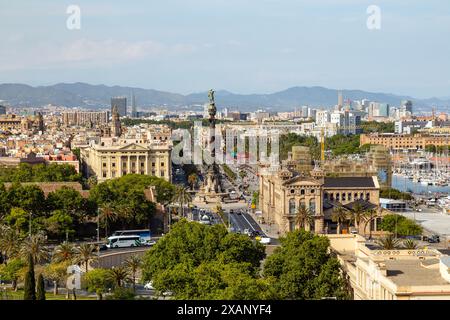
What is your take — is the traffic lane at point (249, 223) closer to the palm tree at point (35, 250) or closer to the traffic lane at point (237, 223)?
the traffic lane at point (237, 223)

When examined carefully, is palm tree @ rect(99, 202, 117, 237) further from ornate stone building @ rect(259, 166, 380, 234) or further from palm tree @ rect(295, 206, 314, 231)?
palm tree @ rect(295, 206, 314, 231)

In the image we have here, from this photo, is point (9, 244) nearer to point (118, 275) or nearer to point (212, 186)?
point (118, 275)

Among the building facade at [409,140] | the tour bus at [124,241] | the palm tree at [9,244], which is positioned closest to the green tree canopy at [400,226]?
the tour bus at [124,241]

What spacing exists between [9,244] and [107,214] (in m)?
9.26

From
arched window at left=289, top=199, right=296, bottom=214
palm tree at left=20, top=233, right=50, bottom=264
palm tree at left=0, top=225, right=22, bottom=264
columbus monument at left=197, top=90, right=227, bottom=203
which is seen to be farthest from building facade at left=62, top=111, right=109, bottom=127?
palm tree at left=20, top=233, right=50, bottom=264

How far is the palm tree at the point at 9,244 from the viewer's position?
29.4 meters

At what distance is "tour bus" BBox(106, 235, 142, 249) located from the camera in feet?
119

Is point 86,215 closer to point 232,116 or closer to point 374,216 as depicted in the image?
point 374,216

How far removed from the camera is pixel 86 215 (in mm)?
39719

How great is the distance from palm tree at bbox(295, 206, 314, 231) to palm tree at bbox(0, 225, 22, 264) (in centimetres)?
1416

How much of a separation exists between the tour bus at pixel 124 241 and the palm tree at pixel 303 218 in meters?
7.88

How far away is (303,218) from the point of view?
40469mm
